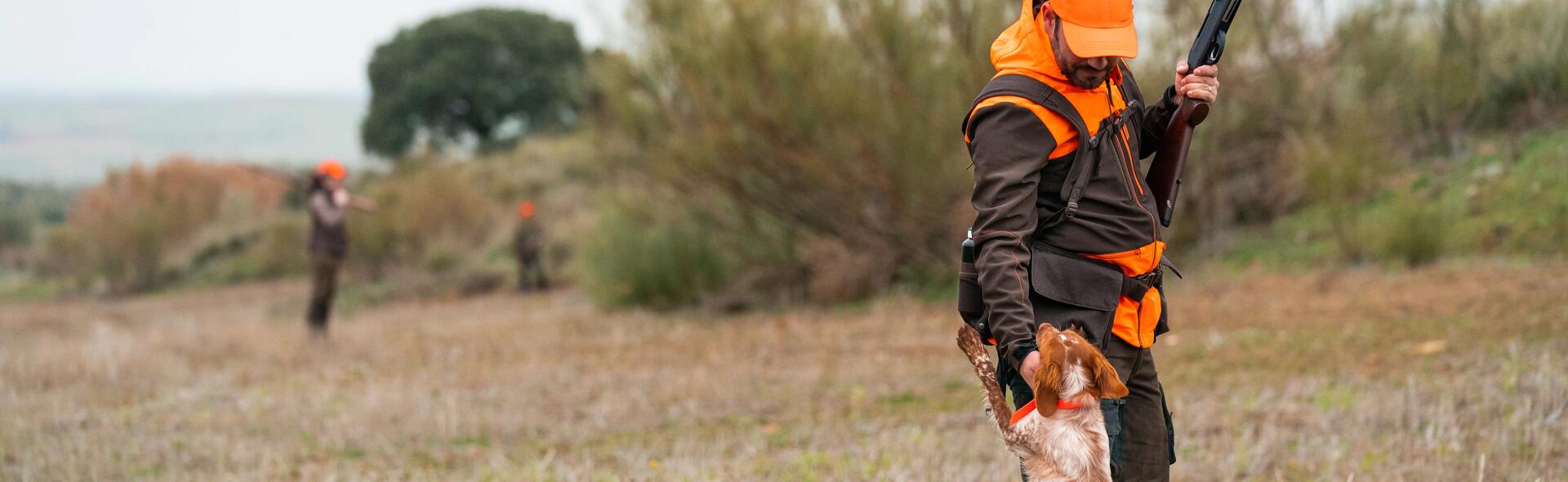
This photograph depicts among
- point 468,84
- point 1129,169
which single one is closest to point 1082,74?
point 1129,169

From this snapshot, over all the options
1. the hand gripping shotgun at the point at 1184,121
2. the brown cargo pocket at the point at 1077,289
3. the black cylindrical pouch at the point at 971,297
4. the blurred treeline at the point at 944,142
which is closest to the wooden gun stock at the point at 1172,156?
the hand gripping shotgun at the point at 1184,121

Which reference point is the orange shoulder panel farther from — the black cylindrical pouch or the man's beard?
the black cylindrical pouch

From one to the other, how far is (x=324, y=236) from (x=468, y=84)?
33042mm

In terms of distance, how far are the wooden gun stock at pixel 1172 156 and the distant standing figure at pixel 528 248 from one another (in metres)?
19.1

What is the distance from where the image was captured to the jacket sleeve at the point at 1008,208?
8.70 ft

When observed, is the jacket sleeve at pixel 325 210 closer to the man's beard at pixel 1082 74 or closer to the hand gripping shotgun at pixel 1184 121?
the hand gripping shotgun at pixel 1184 121

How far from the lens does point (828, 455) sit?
4.96 m

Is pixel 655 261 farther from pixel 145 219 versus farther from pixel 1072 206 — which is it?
pixel 145 219

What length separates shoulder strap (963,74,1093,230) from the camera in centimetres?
270

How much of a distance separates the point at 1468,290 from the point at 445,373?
23.1ft

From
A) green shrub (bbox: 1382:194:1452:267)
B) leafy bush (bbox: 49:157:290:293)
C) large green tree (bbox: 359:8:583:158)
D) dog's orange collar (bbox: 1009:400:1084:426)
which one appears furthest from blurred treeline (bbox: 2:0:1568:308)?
large green tree (bbox: 359:8:583:158)

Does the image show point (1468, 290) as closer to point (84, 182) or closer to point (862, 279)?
point (862, 279)

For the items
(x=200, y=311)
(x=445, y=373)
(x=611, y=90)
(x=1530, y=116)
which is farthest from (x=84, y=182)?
(x=1530, y=116)

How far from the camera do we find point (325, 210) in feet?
37.0
